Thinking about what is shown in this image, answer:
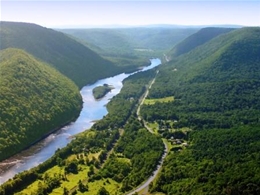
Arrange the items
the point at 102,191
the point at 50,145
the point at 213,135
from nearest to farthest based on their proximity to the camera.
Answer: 1. the point at 102,191
2. the point at 213,135
3. the point at 50,145

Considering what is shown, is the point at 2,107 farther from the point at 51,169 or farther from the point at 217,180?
the point at 217,180

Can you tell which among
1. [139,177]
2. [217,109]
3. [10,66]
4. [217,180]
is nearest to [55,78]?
[10,66]

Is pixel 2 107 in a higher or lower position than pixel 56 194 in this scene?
higher

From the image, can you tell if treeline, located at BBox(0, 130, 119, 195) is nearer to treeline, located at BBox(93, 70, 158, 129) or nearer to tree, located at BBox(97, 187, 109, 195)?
treeline, located at BBox(93, 70, 158, 129)

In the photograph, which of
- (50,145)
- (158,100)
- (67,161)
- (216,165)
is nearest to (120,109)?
(158,100)

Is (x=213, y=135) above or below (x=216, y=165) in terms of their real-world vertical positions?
below

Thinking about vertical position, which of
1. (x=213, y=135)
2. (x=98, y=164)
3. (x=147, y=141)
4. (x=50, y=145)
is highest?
(x=213, y=135)

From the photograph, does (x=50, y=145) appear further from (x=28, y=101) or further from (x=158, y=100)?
(x=158, y=100)

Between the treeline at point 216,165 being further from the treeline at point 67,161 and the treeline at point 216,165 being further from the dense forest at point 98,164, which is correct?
the treeline at point 67,161

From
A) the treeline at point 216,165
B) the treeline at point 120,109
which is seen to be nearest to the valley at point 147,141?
the treeline at point 216,165
